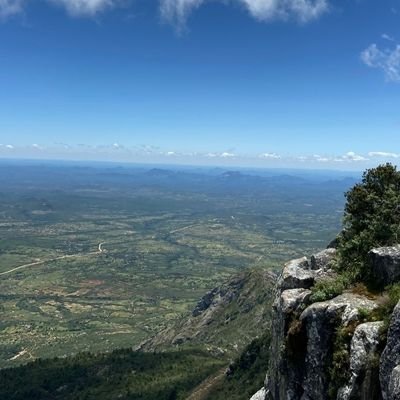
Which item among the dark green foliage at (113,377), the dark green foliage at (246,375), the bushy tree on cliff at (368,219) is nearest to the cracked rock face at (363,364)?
the bushy tree on cliff at (368,219)

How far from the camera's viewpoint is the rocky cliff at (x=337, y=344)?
19641 millimetres

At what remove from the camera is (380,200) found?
36.7 meters

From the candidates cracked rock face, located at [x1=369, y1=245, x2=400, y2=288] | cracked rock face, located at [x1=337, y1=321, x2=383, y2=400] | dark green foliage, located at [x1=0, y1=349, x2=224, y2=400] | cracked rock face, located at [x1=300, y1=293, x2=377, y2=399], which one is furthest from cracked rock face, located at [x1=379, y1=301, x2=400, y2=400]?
dark green foliage, located at [x1=0, y1=349, x2=224, y2=400]

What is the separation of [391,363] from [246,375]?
9456 cm

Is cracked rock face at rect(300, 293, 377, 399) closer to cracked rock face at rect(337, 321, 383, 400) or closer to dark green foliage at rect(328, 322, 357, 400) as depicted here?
dark green foliage at rect(328, 322, 357, 400)

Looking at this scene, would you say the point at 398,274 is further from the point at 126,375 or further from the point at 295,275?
the point at 126,375

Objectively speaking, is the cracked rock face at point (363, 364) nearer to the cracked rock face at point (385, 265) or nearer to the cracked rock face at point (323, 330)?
the cracked rock face at point (323, 330)

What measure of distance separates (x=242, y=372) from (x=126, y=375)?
145ft

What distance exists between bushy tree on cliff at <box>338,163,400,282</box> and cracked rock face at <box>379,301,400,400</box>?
8.64m

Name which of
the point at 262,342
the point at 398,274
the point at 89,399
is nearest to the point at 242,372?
the point at 262,342

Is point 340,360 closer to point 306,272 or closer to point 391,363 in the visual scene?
point 391,363

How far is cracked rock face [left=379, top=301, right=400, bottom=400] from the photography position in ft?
59.3

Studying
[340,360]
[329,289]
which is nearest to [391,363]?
[340,360]

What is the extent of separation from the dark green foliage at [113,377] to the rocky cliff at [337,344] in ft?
295
